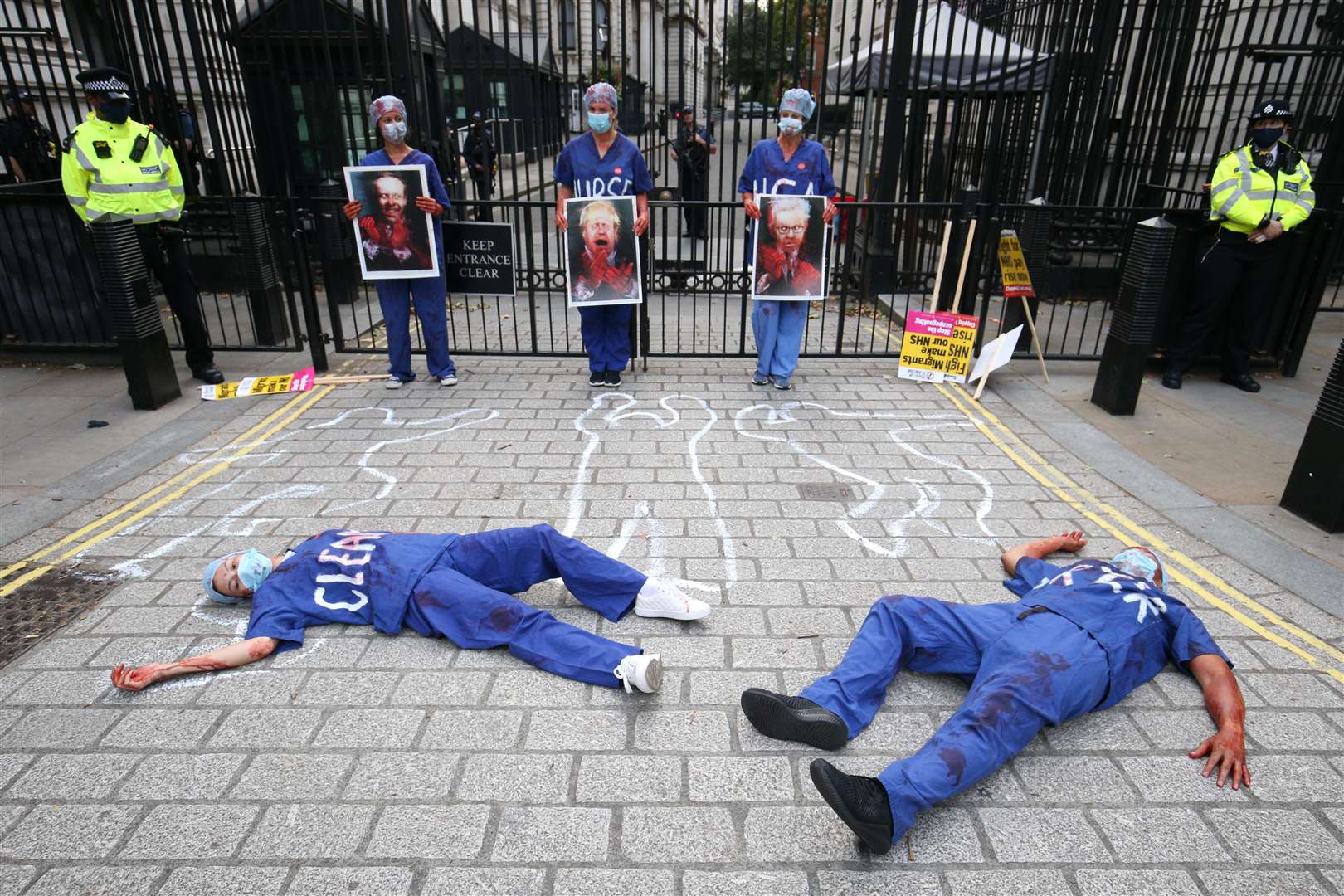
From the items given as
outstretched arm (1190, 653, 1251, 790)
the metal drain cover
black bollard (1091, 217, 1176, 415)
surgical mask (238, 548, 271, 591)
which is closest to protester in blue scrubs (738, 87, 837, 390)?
the metal drain cover

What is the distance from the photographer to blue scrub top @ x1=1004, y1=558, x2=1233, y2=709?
2986mm

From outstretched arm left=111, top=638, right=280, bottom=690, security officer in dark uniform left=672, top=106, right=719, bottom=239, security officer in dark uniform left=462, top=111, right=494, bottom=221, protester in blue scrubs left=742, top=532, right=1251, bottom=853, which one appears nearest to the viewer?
protester in blue scrubs left=742, top=532, right=1251, bottom=853

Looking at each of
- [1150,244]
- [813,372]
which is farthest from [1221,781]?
[813,372]

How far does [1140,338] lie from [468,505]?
525 cm

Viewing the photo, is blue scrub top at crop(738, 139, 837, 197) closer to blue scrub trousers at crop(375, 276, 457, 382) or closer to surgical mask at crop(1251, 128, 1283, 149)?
blue scrub trousers at crop(375, 276, 457, 382)

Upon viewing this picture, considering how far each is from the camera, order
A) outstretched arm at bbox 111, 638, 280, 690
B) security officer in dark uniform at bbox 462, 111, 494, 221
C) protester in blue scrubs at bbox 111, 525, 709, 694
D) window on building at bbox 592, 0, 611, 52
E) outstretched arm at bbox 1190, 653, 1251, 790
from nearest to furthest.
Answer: outstretched arm at bbox 1190, 653, 1251, 790 → outstretched arm at bbox 111, 638, 280, 690 → protester in blue scrubs at bbox 111, 525, 709, 694 → window on building at bbox 592, 0, 611, 52 → security officer in dark uniform at bbox 462, 111, 494, 221

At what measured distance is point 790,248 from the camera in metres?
6.70

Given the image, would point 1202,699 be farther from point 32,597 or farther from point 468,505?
point 32,597

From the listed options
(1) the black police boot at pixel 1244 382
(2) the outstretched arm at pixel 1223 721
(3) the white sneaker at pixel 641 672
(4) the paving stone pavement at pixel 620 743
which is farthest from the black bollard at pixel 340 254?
(1) the black police boot at pixel 1244 382

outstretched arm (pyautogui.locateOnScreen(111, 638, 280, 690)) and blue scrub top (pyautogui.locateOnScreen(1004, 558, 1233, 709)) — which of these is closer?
blue scrub top (pyautogui.locateOnScreen(1004, 558, 1233, 709))

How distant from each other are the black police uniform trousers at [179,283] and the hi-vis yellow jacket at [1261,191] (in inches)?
346

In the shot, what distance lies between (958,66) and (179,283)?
8459 mm

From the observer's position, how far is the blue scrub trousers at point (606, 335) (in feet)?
22.6

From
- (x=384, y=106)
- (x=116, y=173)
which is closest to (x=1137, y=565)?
(x=384, y=106)
